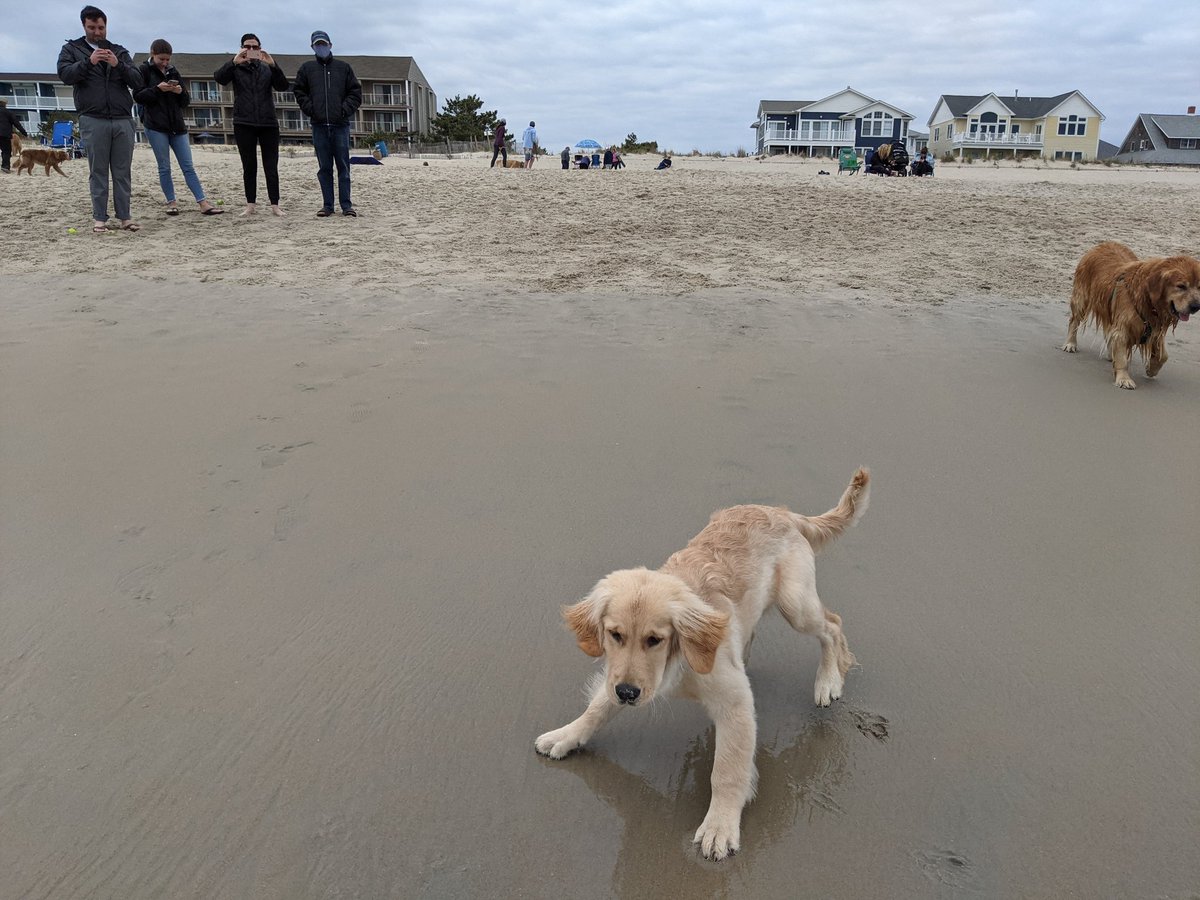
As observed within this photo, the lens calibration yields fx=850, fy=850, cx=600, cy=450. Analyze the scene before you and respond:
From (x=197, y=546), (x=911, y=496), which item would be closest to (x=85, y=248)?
(x=197, y=546)

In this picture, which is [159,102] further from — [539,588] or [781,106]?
[781,106]

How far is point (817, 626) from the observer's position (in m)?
2.78

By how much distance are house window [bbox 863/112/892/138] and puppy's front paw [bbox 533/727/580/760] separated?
7379 cm

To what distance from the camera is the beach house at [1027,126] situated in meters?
64.6

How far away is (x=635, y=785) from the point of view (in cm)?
242

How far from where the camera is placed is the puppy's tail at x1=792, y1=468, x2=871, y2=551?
3.15 m

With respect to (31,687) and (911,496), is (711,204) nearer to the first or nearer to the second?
(911,496)

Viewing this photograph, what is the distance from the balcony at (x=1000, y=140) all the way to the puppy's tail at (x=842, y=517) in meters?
70.9

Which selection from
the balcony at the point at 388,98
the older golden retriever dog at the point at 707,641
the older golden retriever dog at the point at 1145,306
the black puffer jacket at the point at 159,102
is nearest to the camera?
the older golden retriever dog at the point at 707,641

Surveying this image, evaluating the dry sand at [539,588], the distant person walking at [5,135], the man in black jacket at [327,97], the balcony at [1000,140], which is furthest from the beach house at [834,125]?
the dry sand at [539,588]

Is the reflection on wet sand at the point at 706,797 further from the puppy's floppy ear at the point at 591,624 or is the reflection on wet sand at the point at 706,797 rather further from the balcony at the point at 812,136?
the balcony at the point at 812,136

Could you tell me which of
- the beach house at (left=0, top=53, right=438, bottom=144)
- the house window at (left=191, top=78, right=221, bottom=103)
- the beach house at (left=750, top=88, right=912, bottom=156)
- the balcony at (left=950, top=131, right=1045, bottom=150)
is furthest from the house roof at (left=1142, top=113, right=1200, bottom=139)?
the house window at (left=191, top=78, right=221, bottom=103)

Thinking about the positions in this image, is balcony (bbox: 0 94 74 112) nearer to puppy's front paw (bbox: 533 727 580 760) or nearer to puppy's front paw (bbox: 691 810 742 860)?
puppy's front paw (bbox: 533 727 580 760)

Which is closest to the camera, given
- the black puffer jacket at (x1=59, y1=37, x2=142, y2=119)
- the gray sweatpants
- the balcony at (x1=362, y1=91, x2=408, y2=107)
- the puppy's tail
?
the puppy's tail
